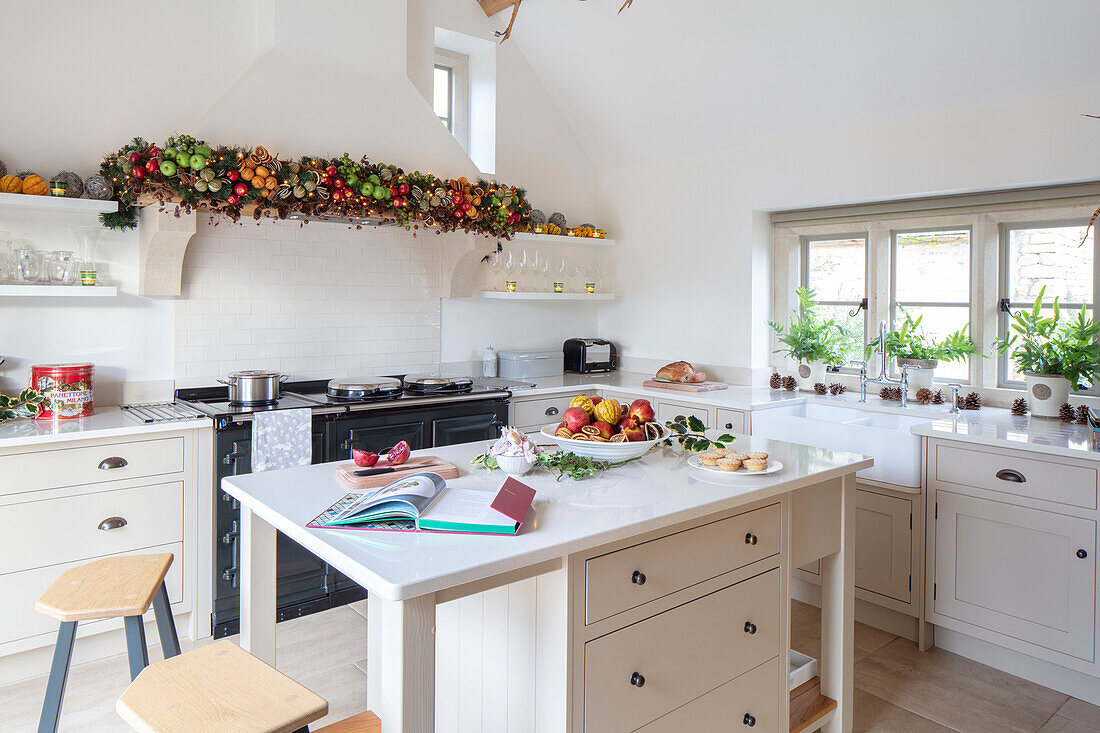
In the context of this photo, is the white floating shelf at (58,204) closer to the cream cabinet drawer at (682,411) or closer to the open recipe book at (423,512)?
the open recipe book at (423,512)

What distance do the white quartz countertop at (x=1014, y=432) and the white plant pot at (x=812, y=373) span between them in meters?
0.94

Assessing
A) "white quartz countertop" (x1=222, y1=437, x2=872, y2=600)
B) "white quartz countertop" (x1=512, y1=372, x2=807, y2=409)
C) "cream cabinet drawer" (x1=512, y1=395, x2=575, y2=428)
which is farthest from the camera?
"cream cabinet drawer" (x1=512, y1=395, x2=575, y2=428)

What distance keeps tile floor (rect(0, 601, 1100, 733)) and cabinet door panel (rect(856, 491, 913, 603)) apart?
10.6 inches

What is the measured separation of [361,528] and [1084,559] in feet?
9.09

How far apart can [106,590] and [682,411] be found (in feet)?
10.2

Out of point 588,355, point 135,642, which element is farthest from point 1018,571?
point 135,642

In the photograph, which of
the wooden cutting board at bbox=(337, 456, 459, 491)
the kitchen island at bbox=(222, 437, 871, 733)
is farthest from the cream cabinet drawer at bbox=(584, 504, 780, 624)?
the wooden cutting board at bbox=(337, 456, 459, 491)

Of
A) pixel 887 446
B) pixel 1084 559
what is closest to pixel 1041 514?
pixel 1084 559

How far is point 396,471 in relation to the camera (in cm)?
224

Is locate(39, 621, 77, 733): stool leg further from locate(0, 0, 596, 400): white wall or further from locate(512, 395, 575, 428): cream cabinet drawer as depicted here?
locate(512, 395, 575, 428): cream cabinet drawer

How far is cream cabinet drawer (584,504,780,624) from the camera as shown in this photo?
1868 mm

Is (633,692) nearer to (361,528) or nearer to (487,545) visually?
(487,545)

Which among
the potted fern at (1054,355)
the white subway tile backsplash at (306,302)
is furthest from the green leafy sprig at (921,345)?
the white subway tile backsplash at (306,302)

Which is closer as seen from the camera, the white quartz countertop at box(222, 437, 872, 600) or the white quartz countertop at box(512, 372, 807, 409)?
the white quartz countertop at box(222, 437, 872, 600)
